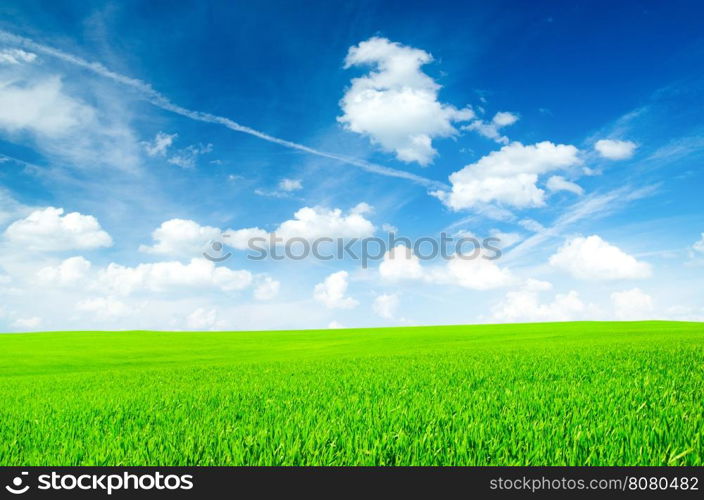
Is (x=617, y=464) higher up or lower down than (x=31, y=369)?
higher up

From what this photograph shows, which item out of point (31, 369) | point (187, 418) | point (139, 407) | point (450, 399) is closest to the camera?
point (187, 418)

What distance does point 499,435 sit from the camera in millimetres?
4480

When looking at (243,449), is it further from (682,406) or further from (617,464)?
(682,406)

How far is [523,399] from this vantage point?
Result: 21.3ft
